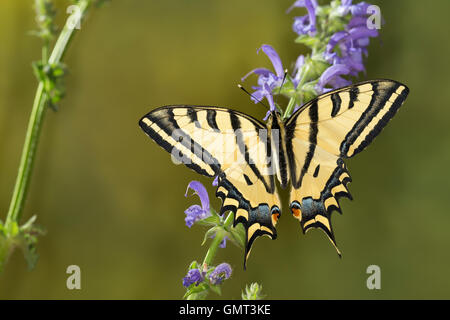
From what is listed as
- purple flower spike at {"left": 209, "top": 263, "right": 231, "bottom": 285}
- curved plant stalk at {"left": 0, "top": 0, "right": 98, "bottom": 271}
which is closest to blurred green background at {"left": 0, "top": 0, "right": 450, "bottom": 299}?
purple flower spike at {"left": 209, "top": 263, "right": 231, "bottom": 285}

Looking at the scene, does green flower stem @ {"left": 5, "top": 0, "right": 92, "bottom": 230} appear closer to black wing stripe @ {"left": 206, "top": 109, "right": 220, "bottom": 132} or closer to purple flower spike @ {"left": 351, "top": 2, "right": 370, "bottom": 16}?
black wing stripe @ {"left": 206, "top": 109, "right": 220, "bottom": 132}

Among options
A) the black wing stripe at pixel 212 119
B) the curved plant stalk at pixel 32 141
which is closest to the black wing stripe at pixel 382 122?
the black wing stripe at pixel 212 119

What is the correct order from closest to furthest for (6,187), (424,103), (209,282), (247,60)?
(209,282) < (6,187) < (247,60) < (424,103)

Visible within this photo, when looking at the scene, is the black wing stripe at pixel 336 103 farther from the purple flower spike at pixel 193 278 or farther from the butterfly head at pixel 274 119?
the purple flower spike at pixel 193 278

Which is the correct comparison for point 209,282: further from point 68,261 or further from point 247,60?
point 247,60

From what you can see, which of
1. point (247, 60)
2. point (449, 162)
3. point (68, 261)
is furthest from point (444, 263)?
point (68, 261)
